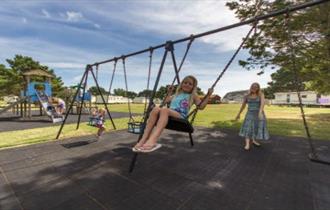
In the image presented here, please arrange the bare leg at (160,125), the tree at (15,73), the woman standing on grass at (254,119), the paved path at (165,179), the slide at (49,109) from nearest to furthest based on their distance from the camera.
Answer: the paved path at (165,179)
the bare leg at (160,125)
the woman standing on grass at (254,119)
the slide at (49,109)
the tree at (15,73)

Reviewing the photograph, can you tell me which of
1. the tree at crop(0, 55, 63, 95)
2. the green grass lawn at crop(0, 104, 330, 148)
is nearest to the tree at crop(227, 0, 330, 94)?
the green grass lawn at crop(0, 104, 330, 148)

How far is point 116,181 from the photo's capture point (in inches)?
126

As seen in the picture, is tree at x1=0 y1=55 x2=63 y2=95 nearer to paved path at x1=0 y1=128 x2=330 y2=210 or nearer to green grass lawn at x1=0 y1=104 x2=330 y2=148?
green grass lawn at x1=0 y1=104 x2=330 y2=148

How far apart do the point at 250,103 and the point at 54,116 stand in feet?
35.4

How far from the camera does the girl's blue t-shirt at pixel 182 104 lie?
13.2ft

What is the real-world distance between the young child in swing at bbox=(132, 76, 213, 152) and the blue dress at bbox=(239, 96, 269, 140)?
1.80m

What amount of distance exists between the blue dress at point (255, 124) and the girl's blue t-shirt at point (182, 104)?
6.84 feet

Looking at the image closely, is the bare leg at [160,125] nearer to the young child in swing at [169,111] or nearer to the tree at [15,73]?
the young child in swing at [169,111]

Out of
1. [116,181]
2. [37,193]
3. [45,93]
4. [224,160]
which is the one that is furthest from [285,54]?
[45,93]

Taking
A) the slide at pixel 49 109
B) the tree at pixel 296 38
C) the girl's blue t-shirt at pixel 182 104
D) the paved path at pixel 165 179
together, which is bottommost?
the paved path at pixel 165 179

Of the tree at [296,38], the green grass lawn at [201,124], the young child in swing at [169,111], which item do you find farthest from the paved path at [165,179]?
the tree at [296,38]

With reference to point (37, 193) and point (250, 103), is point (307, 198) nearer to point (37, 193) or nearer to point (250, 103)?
point (250, 103)

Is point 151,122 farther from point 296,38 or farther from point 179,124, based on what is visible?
point 296,38

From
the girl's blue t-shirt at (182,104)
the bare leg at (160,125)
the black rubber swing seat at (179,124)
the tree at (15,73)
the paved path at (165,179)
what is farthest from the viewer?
the tree at (15,73)
